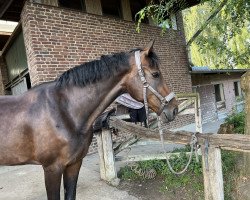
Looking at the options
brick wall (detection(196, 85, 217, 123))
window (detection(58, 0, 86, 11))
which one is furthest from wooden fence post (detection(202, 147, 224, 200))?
brick wall (detection(196, 85, 217, 123))

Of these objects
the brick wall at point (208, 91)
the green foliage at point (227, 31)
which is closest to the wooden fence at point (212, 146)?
the green foliage at point (227, 31)

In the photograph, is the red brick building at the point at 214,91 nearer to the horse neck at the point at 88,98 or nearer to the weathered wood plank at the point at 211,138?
the weathered wood plank at the point at 211,138

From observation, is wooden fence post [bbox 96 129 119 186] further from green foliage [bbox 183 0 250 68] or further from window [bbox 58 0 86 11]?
window [bbox 58 0 86 11]

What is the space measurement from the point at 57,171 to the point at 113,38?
5732 mm

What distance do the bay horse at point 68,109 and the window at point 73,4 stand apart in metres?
4.95

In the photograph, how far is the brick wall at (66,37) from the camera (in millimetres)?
6211

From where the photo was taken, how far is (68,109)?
2.71 metres

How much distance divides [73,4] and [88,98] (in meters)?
5.38

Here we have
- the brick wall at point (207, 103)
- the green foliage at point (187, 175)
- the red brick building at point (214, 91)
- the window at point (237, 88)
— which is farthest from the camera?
the window at point (237, 88)

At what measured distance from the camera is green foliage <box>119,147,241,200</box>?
388 centimetres

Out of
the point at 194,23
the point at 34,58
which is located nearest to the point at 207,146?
the point at 34,58

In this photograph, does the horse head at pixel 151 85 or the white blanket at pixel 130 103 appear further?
the white blanket at pixel 130 103

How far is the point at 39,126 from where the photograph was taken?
2686 mm

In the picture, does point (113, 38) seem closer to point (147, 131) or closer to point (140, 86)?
point (147, 131)
